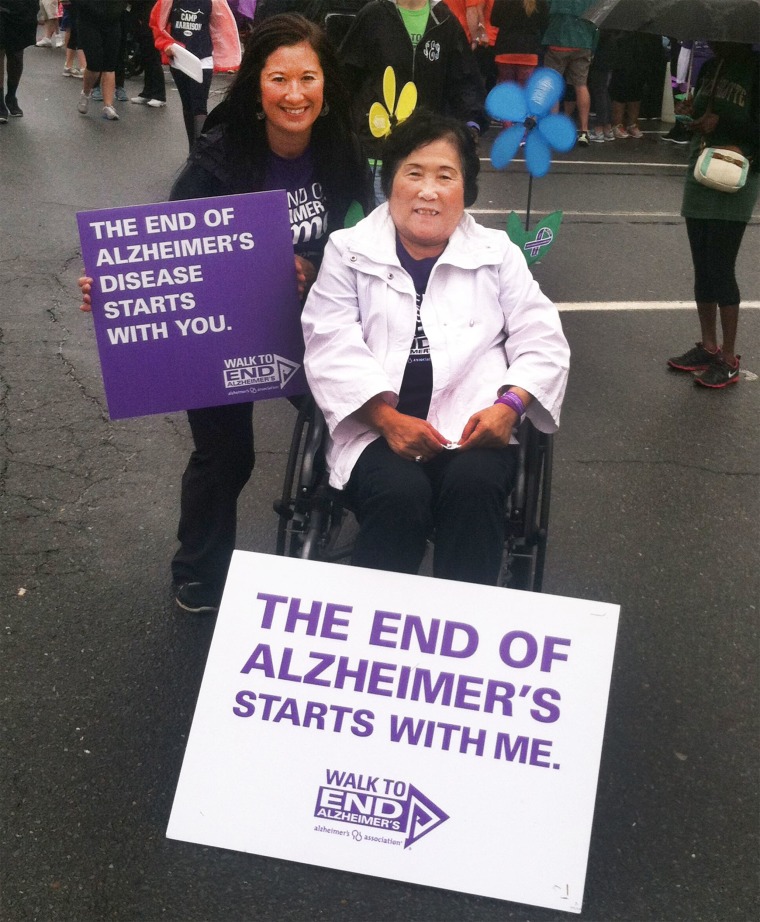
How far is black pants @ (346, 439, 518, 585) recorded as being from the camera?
267 cm

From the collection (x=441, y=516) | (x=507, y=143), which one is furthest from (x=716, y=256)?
(x=441, y=516)

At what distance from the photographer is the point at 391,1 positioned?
5.55 m

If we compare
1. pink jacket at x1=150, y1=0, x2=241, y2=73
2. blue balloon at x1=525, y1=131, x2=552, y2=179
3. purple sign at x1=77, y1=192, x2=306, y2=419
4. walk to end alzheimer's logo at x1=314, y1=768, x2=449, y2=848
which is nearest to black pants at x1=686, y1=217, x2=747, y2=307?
blue balloon at x1=525, y1=131, x2=552, y2=179

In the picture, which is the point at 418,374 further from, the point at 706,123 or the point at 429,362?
the point at 706,123

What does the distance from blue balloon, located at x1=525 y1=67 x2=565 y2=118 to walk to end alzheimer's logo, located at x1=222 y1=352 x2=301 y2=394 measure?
4.92ft

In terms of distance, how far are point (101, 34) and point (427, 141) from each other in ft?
28.3

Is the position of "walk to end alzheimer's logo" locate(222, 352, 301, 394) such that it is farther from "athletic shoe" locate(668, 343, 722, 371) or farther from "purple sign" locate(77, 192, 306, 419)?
"athletic shoe" locate(668, 343, 722, 371)

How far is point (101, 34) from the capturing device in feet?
34.1

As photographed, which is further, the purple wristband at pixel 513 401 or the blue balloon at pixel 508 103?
the blue balloon at pixel 508 103

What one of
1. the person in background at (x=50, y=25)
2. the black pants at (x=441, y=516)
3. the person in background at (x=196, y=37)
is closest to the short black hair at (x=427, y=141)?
the black pants at (x=441, y=516)

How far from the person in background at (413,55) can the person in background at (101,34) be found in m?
5.57

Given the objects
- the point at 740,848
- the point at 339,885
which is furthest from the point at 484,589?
the point at 740,848

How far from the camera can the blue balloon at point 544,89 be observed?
376 cm

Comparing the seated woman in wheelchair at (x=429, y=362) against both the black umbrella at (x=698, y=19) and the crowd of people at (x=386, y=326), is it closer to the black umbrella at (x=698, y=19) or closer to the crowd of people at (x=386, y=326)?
the crowd of people at (x=386, y=326)
